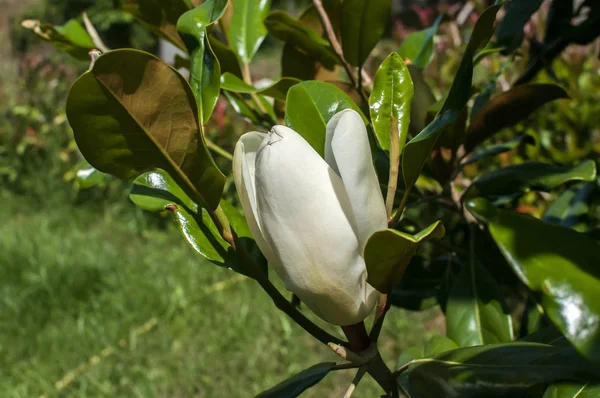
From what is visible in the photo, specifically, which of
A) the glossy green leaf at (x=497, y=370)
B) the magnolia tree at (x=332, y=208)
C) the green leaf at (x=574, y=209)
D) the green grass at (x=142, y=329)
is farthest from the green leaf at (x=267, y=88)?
the green grass at (x=142, y=329)

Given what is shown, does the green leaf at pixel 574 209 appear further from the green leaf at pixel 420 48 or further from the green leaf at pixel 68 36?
the green leaf at pixel 68 36

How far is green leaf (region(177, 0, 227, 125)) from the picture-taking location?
0.56m

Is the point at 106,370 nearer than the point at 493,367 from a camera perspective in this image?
No

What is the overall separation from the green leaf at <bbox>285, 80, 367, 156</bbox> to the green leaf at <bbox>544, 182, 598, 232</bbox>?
535 mm

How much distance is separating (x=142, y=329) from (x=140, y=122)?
105 inches

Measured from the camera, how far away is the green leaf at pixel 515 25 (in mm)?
872

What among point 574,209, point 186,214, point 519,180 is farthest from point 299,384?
point 574,209

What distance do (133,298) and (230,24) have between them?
97.0 inches

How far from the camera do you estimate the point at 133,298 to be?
3.17 metres

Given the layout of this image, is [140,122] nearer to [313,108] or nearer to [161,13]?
[313,108]

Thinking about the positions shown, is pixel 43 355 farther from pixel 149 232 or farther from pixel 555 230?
pixel 555 230

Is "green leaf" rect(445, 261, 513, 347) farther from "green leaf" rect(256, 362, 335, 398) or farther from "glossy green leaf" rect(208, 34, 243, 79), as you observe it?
"glossy green leaf" rect(208, 34, 243, 79)

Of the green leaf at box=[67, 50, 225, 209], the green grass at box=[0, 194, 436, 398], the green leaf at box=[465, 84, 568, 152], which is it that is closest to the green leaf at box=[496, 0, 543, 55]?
the green leaf at box=[465, 84, 568, 152]

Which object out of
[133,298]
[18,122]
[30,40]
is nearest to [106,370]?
[133,298]
